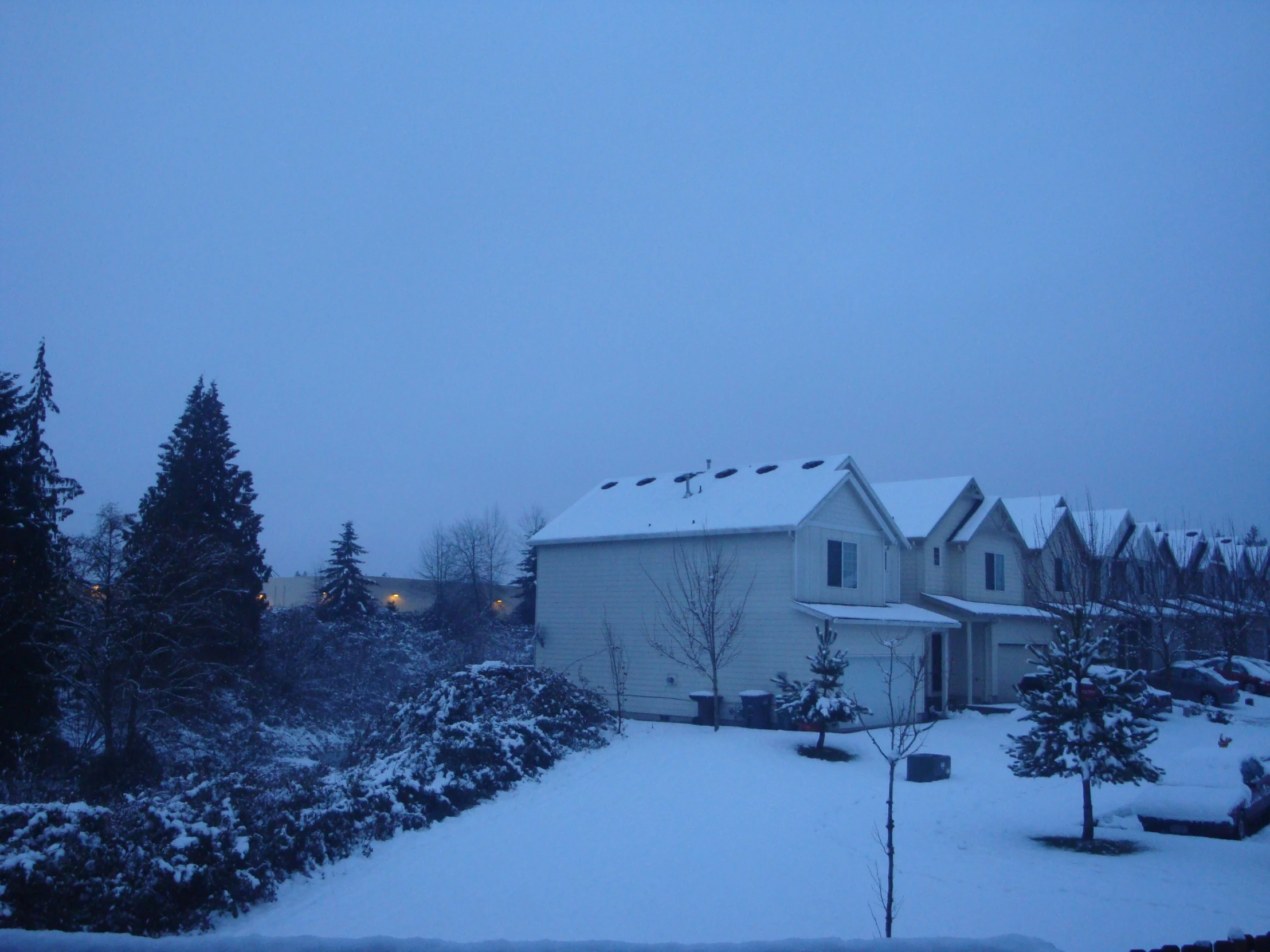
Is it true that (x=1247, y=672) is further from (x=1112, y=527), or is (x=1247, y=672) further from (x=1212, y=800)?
(x=1212, y=800)

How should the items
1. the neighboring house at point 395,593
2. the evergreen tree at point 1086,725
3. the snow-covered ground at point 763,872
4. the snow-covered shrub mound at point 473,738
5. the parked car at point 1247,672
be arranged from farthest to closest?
1. the neighboring house at point 395,593
2. the parked car at point 1247,672
3. the snow-covered shrub mound at point 473,738
4. the evergreen tree at point 1086,725
5. the snow-covered ground at point 763,872

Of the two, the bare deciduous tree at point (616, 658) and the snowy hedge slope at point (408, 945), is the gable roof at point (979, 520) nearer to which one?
the bare deciduous tree at point (616, 658)

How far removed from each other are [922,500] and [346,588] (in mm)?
24127

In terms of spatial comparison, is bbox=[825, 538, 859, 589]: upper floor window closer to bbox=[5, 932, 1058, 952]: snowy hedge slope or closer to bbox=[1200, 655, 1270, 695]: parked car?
bbox=[1200, 655, 1270, 695]: parked car

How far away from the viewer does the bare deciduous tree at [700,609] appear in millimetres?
24188

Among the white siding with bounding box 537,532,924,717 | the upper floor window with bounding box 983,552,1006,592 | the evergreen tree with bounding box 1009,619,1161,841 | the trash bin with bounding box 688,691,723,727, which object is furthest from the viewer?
A: the upper floor window with bounding box 983,552,1006,592

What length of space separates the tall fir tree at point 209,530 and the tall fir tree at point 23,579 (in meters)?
5.69

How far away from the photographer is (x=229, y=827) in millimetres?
9695

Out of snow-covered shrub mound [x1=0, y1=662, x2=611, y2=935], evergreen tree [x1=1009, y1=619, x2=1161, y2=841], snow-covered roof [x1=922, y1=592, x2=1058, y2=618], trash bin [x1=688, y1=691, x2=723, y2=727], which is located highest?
snow-covered roof [x1=922, y1=592, x2=1058, y2=618]

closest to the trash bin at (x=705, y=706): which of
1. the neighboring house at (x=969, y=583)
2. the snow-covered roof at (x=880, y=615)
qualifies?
the snow-covered roof at (x=880, y=615)

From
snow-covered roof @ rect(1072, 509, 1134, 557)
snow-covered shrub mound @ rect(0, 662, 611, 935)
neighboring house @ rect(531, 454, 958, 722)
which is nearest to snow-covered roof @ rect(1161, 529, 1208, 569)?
snow-covered roof @ rect(1072, 509, 1134, 557)

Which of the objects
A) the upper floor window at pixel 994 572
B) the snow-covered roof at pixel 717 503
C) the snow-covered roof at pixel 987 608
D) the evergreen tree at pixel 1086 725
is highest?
the snow-covered roof at pixel 717 503

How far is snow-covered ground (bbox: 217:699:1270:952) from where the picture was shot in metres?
8.45

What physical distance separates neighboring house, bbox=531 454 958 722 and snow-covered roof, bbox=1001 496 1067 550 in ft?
22.2
